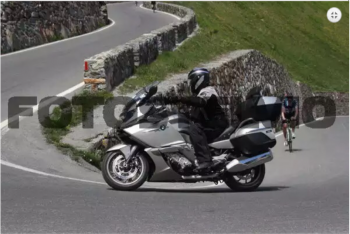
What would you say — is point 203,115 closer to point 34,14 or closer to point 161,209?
point 161,209

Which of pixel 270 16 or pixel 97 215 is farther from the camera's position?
pixel 270 16

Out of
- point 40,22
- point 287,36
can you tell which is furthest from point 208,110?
point 287,36

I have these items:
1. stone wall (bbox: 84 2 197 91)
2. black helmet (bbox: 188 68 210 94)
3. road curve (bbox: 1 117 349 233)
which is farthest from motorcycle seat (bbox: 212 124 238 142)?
stone wall (bbox: 84 2 197 91)

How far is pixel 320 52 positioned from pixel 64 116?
48.2 m

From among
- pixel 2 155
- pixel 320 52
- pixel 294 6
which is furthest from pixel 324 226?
pixel 294 6

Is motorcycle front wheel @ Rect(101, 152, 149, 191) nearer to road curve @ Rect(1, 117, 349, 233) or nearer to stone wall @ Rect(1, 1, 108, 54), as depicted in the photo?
road curve @ Rect(1, 117, 349, 233)

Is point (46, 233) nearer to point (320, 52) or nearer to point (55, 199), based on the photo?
point (55, 199)

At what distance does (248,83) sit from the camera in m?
28.3

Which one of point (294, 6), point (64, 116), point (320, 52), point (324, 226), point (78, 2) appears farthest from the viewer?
point (294, 6)

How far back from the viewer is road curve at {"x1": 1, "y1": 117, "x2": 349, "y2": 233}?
292 inches

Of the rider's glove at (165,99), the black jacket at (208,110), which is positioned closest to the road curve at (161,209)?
the black jacket at (208,110)

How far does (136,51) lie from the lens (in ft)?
67.5

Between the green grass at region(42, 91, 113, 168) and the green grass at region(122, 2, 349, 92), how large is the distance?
543 inches

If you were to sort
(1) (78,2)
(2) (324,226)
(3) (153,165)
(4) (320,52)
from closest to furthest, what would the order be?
(2) (324,226) → (3) (153,165) → (1) (78,2) → (4) (320,52)
